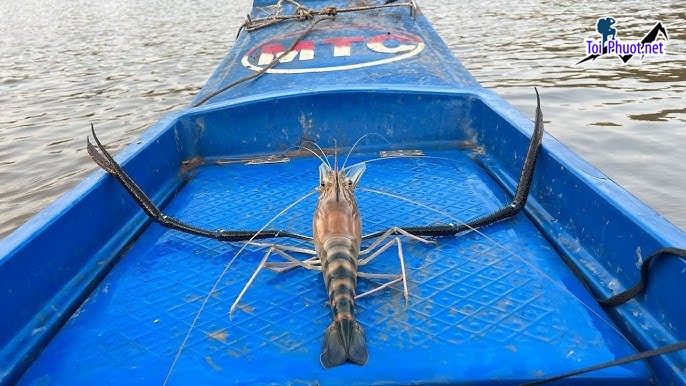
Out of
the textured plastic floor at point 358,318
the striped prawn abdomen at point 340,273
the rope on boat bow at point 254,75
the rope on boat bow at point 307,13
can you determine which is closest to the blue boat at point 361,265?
the textured plastic floor at point 358,318

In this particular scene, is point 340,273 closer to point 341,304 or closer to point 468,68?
point 341,304

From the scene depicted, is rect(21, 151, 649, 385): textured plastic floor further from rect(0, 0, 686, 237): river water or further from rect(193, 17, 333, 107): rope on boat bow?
rect(0, 0, 686, 237): river water

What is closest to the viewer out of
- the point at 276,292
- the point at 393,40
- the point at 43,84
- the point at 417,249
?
the point at 276,292

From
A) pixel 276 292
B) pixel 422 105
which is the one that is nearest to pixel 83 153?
pixel 422 105

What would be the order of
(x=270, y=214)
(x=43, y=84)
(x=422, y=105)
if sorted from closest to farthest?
(x=270, y=214) < (x=422, y=105) < (x=43, y=84)

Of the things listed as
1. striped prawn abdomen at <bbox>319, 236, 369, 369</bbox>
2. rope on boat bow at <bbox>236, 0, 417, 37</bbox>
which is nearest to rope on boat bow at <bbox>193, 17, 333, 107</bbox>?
rope on boat bow at <bbox>236, 0, 417, 37</bbox>

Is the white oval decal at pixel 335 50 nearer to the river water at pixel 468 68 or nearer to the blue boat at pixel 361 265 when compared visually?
the blue boat at pixel 361 265

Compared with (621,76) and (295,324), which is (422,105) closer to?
(295,324)
